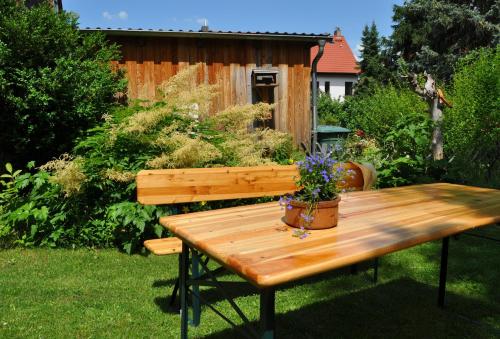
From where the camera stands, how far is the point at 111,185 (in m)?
4.66

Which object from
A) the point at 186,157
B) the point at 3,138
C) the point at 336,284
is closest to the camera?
the point at 336,284

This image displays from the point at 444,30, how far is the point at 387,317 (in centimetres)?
1971

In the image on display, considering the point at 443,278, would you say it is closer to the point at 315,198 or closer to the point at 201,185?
the point at 315,198

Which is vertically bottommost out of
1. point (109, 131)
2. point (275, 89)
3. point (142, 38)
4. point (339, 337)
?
point (339, 337)

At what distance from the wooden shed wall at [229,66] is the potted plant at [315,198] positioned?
5.28 meters

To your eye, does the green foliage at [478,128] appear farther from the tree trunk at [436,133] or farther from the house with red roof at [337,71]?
the house with red roof at [337,71]

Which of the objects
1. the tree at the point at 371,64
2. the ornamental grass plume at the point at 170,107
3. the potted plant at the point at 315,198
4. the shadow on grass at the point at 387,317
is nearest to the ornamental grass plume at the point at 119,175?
the ornamental grass plume at the point at 170,107

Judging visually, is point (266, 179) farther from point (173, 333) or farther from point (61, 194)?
point (61, 194)

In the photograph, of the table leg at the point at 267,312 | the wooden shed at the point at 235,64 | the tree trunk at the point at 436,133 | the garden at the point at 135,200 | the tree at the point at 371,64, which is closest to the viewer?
the table leg at the point at 267,312

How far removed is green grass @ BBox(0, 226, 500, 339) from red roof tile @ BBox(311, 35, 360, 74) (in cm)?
2980

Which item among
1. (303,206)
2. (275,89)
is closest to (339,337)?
(303,206)

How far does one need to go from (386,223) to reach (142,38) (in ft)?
20.5

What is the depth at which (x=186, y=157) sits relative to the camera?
434cm

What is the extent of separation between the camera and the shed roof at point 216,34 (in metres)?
6.99
